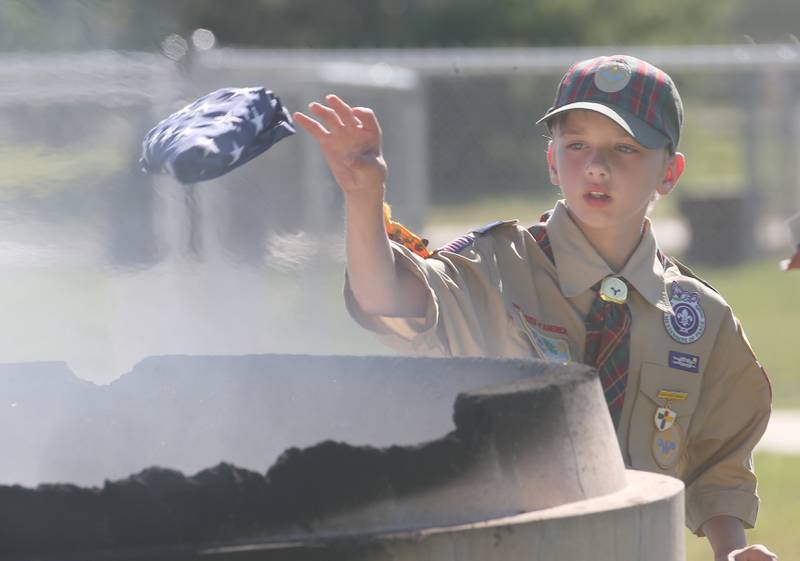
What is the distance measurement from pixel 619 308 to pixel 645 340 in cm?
8

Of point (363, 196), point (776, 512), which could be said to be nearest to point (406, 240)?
point (363, 196)

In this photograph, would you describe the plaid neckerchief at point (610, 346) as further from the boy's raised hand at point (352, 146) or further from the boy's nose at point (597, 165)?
the boy's raised hand at point (352, 146)

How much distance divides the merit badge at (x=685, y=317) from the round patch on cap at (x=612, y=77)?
15.7 inches

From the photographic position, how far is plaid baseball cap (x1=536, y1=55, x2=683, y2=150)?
8.41ft

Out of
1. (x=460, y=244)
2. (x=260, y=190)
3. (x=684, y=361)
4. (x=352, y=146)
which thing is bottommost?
(x=684, y=361)

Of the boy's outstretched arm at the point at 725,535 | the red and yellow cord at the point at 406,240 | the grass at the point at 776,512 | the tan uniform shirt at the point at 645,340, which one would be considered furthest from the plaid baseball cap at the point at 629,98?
the grass at the point at 776,512

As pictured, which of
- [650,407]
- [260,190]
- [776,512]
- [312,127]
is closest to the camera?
[312,127]

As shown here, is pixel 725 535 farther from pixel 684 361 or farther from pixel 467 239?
pixel 467 239

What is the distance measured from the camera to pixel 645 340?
257cm

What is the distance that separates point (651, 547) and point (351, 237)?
2.37 feet

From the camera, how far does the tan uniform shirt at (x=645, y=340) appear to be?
8.37 ft

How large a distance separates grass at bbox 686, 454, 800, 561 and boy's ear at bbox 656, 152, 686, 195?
8.51ft

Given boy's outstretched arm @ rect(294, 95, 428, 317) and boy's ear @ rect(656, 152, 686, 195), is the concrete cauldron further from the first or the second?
boy's ear @ rect(656, 152, 686, 195)

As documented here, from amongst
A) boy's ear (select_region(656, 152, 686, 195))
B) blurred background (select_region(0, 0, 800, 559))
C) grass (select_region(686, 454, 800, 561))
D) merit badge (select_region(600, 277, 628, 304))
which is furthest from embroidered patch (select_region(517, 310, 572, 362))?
grass (select_region(686, 454, 800, 561))
